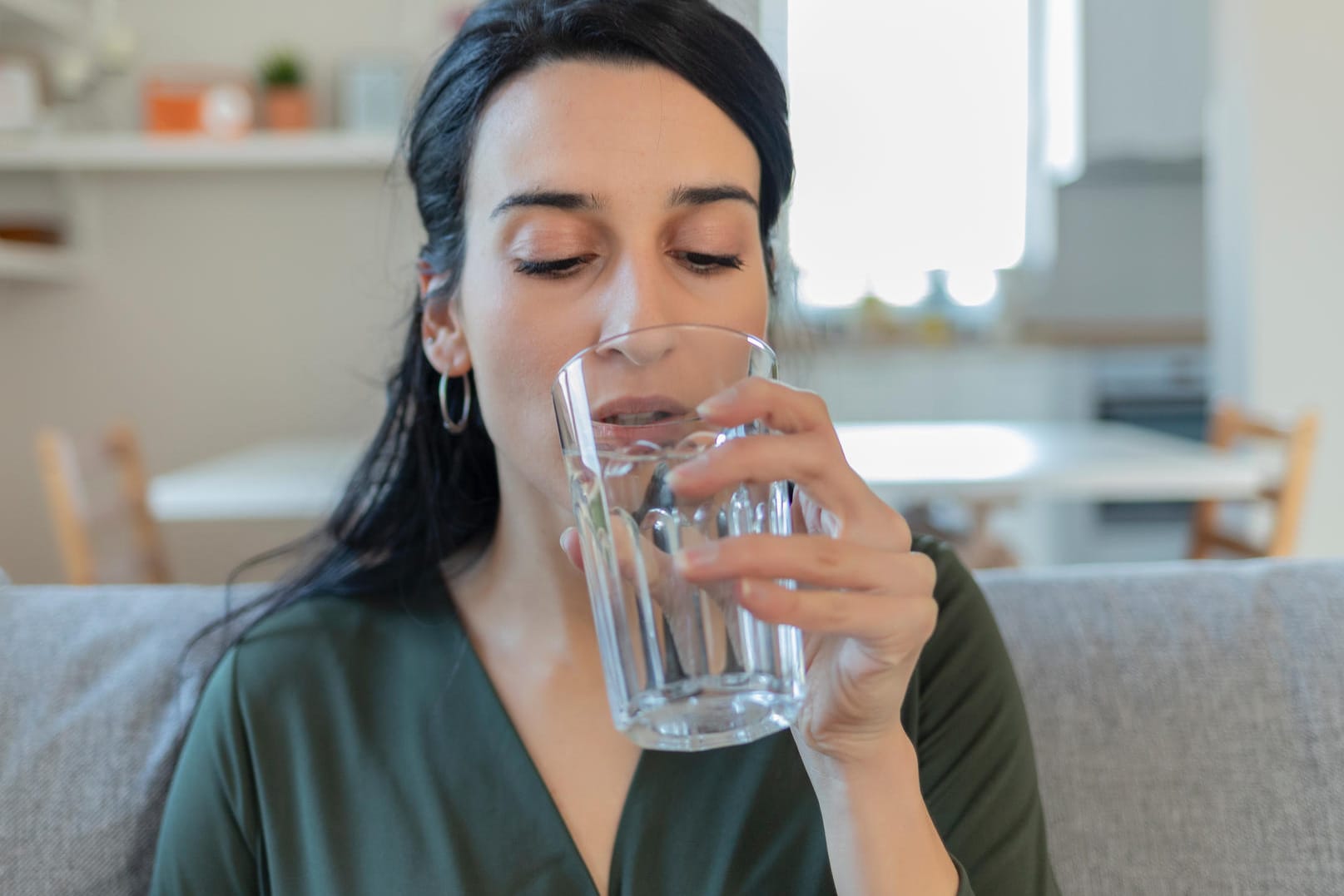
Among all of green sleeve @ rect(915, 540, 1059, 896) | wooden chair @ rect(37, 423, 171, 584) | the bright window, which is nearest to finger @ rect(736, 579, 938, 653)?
green sleeve @ rect(915, 540, 1059, 896)

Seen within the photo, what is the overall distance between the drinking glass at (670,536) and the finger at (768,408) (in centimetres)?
1

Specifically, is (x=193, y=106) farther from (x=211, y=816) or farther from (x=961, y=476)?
(x=211, y=816)

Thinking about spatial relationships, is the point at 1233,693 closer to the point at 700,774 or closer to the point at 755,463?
the point at 700,774

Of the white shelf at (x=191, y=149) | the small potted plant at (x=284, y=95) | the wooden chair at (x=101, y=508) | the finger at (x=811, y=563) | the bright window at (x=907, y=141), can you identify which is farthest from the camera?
the bright window at (x=907, y=141)

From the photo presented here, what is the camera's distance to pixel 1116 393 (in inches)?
170

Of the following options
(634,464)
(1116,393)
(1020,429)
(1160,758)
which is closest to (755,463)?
(634,464)

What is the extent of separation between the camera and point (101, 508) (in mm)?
2459

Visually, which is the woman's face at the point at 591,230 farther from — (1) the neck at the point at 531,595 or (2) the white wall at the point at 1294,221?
(2) the white wall at the point at 1294,221

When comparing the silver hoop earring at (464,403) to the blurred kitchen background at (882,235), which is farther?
the blurred kitchen background at (882,235)

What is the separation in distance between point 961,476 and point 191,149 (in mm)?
2232

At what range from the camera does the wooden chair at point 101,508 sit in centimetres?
227

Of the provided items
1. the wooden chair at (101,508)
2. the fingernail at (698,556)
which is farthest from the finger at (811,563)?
the wooden chair at (101,508)

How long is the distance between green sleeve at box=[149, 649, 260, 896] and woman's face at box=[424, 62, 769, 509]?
32 cm

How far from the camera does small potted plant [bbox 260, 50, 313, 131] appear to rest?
3357mm
